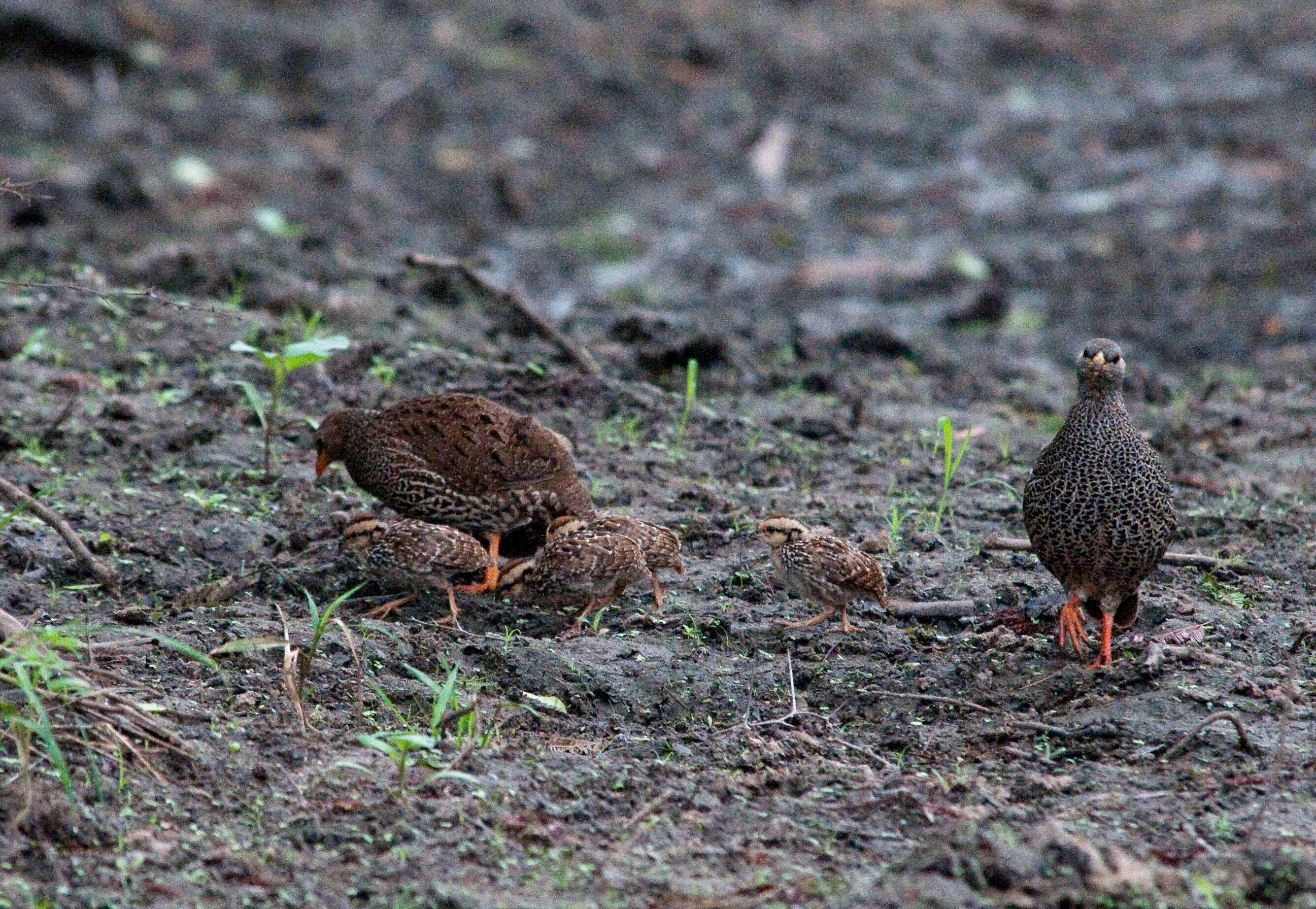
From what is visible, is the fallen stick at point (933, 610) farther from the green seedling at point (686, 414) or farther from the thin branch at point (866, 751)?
the green seedling at point (686, 414)

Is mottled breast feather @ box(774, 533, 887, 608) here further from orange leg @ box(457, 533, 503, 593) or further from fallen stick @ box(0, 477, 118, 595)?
fallen stick @ box(0, 477, 118, 595)

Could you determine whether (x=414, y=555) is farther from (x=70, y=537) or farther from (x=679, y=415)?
(x=679, y=415)

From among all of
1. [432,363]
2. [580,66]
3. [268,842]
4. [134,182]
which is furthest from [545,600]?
[580,66]

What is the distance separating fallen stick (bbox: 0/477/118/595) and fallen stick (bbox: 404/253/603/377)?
3.54m

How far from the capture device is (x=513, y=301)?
998 cm

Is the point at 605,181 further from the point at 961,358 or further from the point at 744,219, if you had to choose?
the point at 961,358

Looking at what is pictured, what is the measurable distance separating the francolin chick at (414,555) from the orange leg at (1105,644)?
7.74 feet

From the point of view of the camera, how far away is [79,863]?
4379 millimetres

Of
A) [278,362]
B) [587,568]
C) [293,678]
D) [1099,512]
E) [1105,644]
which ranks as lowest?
[293,678]

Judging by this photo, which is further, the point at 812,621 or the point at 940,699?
the point at 812,621

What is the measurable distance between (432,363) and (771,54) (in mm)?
10150

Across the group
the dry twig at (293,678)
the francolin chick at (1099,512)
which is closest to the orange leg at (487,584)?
the dry twig at (293,678)

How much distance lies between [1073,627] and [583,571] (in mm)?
1808

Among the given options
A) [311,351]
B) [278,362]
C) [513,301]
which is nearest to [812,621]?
[311,351]
